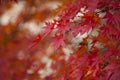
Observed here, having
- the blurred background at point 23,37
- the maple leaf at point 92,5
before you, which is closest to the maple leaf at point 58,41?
the maple leaf at point 92,5

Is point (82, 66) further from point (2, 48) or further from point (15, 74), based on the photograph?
point (2, 48)

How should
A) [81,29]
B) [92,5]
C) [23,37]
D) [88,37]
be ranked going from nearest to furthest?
[92,5], [81,29], [88,37], [23,37]

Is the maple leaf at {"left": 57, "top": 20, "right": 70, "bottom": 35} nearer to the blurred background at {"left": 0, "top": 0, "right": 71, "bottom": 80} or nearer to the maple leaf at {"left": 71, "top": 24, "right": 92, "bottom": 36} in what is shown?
the maple leaf at {"left": 71, "top": 24, "right": 92, "bottom": 36}

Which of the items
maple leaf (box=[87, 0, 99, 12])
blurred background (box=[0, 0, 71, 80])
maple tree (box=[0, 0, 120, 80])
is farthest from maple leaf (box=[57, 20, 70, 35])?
blurred background (box=[0, 0, 71, 80])

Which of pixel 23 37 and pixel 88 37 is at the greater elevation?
pixel 23 37

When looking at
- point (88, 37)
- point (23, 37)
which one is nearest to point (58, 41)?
point (88, 37)

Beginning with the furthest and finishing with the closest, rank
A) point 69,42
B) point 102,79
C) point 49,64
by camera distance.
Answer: point 49,64, point 69,42, point 102,79

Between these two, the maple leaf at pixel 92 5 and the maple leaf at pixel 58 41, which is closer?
the maple leaf at pixel 92 5

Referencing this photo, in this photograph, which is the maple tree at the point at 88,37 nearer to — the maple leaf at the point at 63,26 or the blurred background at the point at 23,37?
the maple leaf at the point at 63,26

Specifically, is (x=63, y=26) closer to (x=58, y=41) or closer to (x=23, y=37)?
(x=58, y=41)

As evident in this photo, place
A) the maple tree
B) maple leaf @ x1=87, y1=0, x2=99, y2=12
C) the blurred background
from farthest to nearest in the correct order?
1. the blurred background
2. the maple tree
3. maple leaf @ x1=87, y1=0, x2=99, y2=12

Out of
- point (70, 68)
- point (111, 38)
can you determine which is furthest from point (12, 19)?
point (111, 38)
